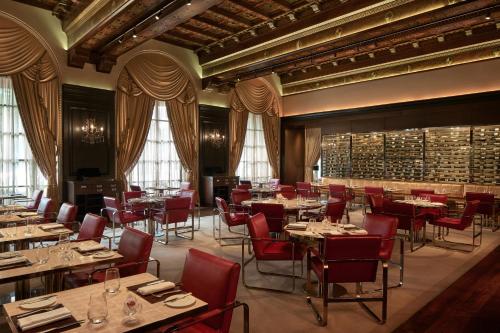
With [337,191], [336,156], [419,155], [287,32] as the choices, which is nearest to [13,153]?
[287,32]

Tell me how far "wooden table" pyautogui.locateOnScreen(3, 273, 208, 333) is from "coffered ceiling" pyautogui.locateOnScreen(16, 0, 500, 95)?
455 cm

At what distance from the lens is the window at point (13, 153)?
25.1 feet

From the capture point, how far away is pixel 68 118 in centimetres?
843

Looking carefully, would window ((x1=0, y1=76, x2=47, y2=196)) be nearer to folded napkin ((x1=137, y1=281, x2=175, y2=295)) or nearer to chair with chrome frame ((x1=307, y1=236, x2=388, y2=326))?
folded napkin ((x1=137, y1=281, x2=175, y2=295))

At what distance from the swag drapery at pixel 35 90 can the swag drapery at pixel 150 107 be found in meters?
1.56

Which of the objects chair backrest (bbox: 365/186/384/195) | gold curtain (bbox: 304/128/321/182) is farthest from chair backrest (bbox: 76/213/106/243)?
gold curtain (bbox: 304/128/321/182)

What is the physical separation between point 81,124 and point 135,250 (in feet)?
21.7

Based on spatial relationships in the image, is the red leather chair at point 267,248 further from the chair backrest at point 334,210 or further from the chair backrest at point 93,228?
the chair backrest at point 93,228

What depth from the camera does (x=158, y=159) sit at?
1053 cm

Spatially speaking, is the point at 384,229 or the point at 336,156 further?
the point at 336,156

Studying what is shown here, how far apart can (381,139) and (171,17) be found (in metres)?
8.03

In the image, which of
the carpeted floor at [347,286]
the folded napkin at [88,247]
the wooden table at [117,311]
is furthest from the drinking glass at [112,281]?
the carpeted floor at [347,286]

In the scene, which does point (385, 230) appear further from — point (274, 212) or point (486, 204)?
point (486, 204)

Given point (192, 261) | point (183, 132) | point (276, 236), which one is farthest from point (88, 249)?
point (183, 132)
